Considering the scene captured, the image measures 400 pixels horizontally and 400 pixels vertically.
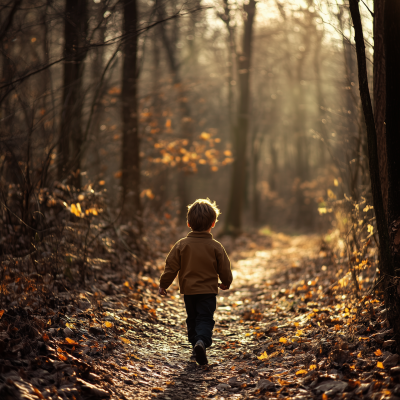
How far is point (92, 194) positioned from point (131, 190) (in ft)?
9.07

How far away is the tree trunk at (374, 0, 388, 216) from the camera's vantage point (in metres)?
4.09

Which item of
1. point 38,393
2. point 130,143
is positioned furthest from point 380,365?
point 130,143

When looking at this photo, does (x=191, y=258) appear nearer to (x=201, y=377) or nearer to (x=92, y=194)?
(x=201, y=377)

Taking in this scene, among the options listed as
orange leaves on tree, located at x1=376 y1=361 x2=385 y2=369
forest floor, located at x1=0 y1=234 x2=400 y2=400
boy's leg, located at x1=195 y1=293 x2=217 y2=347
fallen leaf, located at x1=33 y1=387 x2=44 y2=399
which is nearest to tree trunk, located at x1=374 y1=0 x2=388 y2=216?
forest floor, located at x1=0 y1=234 x2=400 y2=400

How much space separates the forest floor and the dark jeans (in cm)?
29

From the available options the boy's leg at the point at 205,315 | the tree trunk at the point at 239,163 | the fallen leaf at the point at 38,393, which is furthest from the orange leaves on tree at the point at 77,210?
the tree trunk at the point at 239,163

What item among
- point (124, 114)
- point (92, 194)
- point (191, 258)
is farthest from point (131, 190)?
point (191, 258)

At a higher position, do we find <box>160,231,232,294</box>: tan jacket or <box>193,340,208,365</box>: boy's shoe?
<box>160,231,232,294</box>: tan jacket

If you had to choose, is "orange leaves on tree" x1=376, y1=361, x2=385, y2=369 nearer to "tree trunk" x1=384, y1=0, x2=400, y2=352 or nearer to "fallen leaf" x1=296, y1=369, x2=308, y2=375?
"tree trunk" x1=384, y1=0, x2=400, y2=352

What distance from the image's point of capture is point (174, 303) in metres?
6.47

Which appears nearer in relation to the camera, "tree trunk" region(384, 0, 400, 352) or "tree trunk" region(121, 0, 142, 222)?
"tree trunk" region(384, 0, 400, 352)

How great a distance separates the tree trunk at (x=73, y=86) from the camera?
5.34 meters

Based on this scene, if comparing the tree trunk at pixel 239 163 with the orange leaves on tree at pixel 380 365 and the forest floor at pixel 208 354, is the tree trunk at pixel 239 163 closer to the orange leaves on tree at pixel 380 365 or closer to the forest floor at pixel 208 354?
the forest floor at pixel 208 354

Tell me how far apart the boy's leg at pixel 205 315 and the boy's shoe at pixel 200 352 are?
0.13 m
